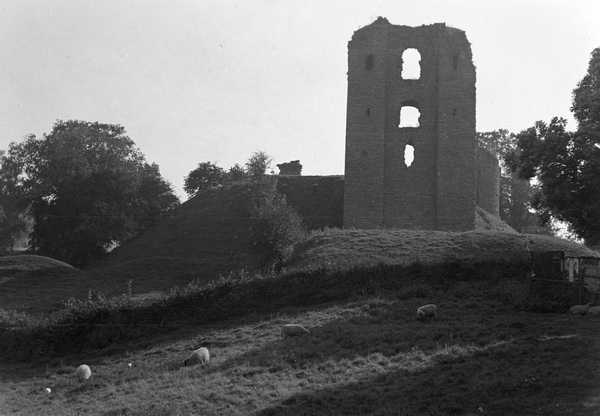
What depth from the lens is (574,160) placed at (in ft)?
77.8

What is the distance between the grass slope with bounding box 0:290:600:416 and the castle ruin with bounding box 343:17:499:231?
77.0ft

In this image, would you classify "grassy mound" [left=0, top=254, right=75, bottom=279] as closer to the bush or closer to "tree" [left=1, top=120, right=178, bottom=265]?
"tree" [left=1, top=120, right=178, bottom=265]

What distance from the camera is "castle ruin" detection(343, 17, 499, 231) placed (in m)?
44.4

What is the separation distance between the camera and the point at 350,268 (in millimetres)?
25000

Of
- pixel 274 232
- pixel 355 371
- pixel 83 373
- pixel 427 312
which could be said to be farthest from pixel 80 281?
pixel 355 371

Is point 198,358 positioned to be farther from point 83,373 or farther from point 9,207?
point 9,207

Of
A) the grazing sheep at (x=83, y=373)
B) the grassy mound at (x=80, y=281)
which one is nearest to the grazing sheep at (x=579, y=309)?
the grazing sheep at (x=83, y=373)

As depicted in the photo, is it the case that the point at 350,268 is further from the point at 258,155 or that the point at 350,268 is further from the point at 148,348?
the point at 258,155

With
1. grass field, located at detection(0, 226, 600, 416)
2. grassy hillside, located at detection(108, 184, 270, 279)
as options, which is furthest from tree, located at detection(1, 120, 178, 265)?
grass field, located at detection(0, 226, 600, 416)

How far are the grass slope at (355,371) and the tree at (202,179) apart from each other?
39534 mm

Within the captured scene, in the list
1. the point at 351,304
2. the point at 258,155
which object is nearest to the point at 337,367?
→ the point at 351,304

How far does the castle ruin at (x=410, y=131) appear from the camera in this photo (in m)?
44.4

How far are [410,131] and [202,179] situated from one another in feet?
66.9

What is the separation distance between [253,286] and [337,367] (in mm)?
9562
